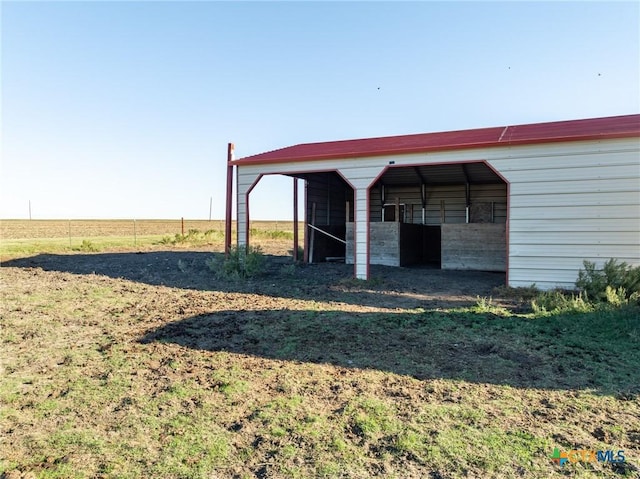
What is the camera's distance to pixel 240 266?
38.1 feet

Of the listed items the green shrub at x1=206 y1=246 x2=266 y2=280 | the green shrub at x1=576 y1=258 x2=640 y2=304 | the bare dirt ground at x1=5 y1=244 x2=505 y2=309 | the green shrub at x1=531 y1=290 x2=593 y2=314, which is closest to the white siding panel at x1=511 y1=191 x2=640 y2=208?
the green shrub at x1=576 y1=258 x2=640 y2=304

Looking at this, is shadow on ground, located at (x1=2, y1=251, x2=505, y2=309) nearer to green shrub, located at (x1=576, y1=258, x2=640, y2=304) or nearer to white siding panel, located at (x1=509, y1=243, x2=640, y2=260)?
white siding panel, located at (x1=509, y1=243, x2=640, y2=260)

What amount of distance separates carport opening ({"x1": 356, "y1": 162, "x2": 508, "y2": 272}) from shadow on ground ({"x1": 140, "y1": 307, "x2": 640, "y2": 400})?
711 centimetres

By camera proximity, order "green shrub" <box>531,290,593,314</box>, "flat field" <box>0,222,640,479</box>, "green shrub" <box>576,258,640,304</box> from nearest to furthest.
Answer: "flat field" <box>0,222,640,479</box> → "green shrub" <box>531,290,593,314</box> → "green shrub" <box>576,258,640,304</box>

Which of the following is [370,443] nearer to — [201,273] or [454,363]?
[454,363]

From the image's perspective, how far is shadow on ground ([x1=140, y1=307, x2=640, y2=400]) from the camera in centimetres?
446

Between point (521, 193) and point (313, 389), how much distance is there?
23.6 ft

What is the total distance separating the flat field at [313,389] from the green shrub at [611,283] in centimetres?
77

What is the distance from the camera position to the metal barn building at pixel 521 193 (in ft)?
28.3

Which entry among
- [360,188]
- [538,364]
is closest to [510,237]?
[360,188]

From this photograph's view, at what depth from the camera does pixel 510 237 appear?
30.8 feet

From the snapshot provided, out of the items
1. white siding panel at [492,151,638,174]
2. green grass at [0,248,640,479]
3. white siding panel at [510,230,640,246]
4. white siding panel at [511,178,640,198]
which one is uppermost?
white siding panel at [492,151,638,174]

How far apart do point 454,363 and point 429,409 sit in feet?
4.28

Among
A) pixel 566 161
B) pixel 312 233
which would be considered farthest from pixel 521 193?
pixel 312 233
